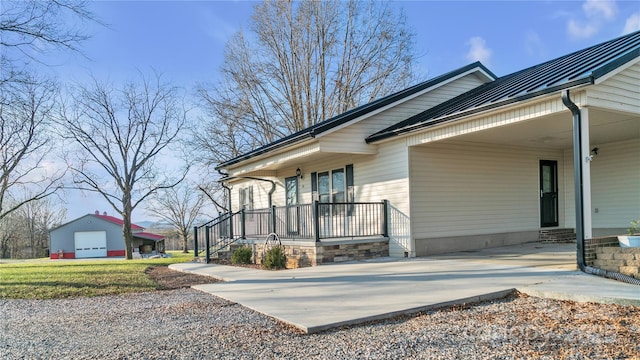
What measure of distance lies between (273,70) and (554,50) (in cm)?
1400

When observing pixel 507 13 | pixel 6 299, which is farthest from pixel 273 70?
pixel 6 299

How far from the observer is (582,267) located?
22.0 ft

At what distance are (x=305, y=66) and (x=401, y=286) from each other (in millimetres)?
19886

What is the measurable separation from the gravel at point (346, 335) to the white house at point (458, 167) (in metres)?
4.05

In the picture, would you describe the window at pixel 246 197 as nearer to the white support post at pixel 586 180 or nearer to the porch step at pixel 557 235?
the porch step at pixel 557 235

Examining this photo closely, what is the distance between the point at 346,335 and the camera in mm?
4242

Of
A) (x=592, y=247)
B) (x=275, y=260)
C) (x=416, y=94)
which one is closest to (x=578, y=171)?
(x=592, y=247)

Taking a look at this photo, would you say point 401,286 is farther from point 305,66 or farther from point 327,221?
point 305,66

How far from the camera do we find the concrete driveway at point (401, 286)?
505 centimetres

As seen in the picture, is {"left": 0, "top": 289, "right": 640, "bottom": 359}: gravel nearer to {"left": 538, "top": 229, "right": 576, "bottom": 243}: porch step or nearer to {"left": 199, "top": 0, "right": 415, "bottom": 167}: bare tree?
{"left": 538, "top": 229, "right": 576, "bottom": 243}: porch step

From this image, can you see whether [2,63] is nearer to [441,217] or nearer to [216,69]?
[441,217]

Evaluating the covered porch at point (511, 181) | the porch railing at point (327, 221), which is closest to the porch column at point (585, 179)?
the covered porch at point (511, 181)

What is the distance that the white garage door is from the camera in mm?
42125

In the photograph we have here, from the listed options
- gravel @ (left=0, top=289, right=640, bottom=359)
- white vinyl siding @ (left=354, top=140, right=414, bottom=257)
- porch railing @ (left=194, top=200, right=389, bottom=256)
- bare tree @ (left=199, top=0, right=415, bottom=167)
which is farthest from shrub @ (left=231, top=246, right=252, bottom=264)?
bare tree @ (left=199, top=0, right=415, bottom=167)
